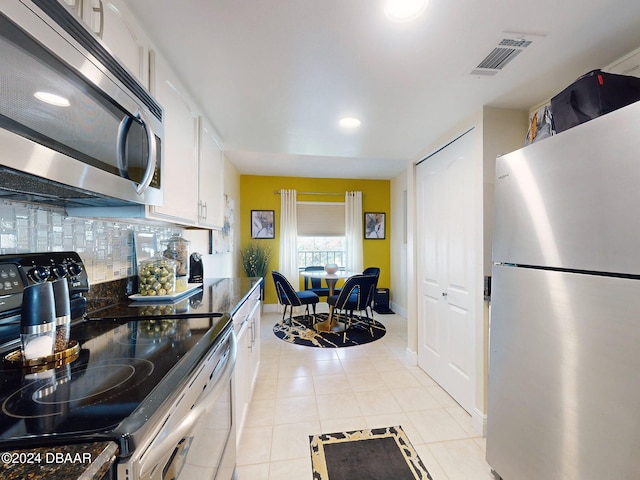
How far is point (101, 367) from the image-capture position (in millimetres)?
769

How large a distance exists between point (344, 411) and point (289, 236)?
349 cm

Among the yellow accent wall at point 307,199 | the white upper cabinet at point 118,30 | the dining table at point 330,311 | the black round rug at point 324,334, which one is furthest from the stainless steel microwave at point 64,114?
the yellow accent wall at point 307,199

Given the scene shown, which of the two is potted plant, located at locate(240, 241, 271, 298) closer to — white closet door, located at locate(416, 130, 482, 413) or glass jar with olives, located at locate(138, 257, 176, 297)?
white closet door, located at locate(416, 130, 482, 413)

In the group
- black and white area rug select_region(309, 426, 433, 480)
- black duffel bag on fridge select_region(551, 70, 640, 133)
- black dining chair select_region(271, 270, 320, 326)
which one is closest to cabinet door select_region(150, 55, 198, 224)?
black and white area rug select_region(309, 426, 433, 480)

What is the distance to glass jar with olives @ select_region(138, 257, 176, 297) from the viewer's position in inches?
62.7

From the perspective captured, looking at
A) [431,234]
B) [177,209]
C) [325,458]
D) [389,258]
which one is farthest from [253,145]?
[389,258]

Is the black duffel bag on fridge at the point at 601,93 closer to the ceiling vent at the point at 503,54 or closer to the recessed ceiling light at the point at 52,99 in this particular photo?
the ceiling vent at the point at 503,54

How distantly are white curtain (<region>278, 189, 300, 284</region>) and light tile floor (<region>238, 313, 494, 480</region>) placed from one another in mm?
2056

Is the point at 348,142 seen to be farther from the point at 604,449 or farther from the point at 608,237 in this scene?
the point at 604,449

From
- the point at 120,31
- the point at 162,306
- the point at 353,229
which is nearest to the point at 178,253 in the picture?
the point at 162,306

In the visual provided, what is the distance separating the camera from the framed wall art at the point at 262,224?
5.24m

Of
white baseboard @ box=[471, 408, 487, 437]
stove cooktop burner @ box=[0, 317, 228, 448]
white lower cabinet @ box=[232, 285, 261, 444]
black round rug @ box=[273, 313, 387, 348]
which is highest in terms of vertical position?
stove cooktop burner @ box=[0, 317, 228, 448]

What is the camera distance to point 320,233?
545 centimetres

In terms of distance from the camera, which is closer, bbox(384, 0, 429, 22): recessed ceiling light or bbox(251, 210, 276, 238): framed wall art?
bbox(384, 0, 429, 22): recessed ceiling light
